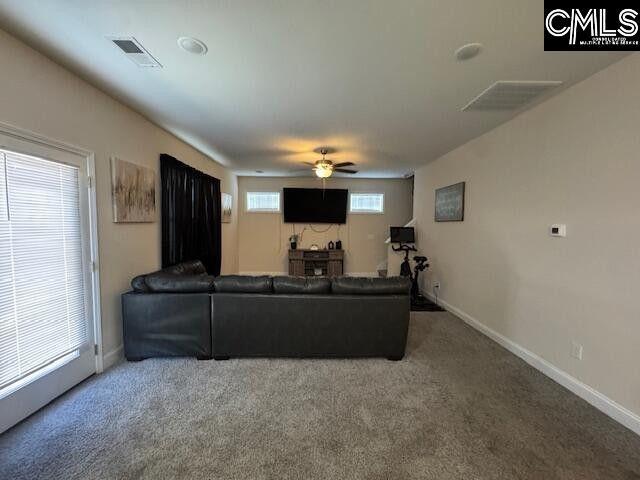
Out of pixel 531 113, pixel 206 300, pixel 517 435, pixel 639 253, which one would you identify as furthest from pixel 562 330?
pixel 206 300

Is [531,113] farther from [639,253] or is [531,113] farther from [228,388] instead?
[228,388]

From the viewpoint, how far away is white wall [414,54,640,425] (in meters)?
1.96

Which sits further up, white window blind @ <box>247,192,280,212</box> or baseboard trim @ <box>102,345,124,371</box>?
white window blind @ <box>247,192,280,212</box>

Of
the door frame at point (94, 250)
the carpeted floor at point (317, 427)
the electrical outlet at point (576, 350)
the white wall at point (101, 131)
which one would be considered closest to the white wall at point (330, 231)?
the white wall at point (101, 131)

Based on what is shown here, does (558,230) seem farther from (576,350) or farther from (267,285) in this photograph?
(267,285)

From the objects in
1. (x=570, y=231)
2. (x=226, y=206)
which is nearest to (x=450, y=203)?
(x=570, y=231)

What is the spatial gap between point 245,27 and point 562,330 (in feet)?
11.6

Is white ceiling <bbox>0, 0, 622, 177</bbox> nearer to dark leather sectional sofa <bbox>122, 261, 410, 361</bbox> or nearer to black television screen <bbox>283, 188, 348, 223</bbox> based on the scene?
dark leather sectional sofa <bbox>122, 261, 410, 361</bbox>

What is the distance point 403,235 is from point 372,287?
10.6 feet

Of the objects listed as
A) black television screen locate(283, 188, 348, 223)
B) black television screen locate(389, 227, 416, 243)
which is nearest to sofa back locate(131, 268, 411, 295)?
black television screen locate(389, 227, 416, 243)

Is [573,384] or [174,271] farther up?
A: [174,271]

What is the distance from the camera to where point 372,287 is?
275 cm

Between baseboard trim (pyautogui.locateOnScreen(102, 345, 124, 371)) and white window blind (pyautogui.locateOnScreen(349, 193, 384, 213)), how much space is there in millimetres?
5701

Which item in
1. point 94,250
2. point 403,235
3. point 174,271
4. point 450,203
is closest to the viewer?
point 94,250
